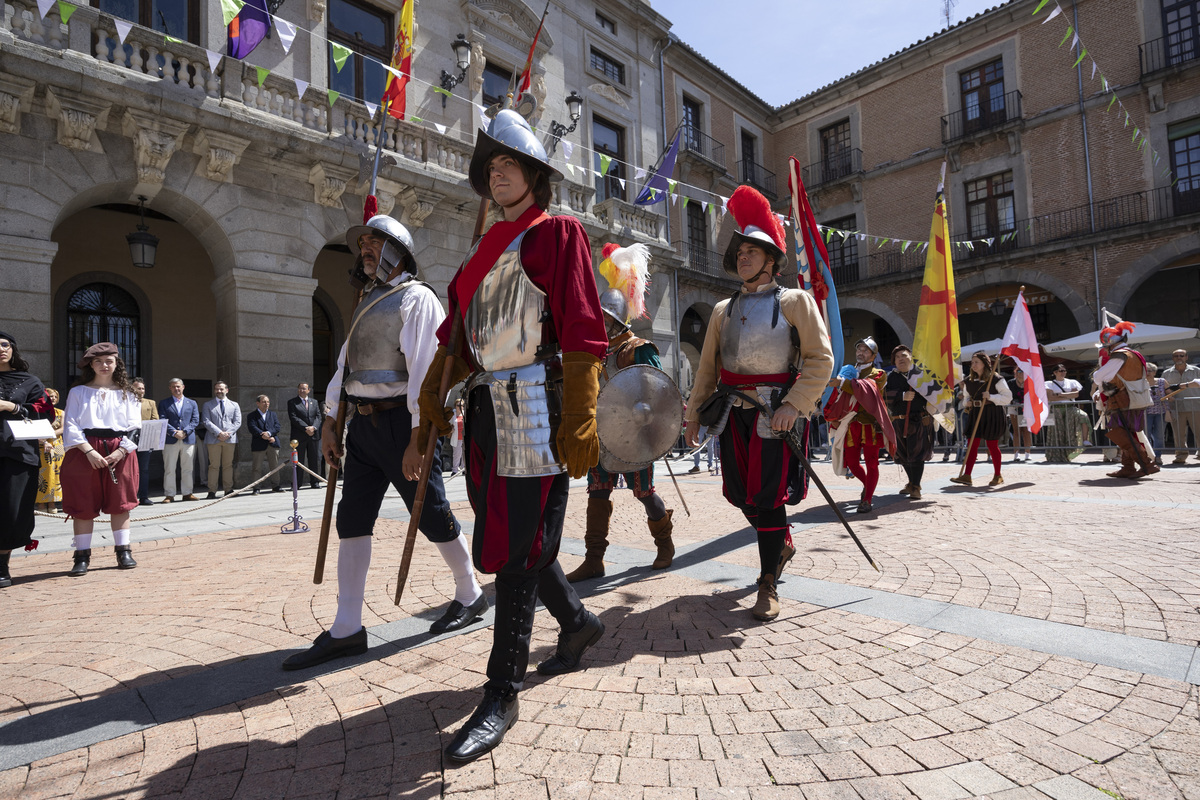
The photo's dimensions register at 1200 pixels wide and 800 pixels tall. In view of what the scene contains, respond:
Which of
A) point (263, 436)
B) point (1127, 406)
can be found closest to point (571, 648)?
point (263, 436)

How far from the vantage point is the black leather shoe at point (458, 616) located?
122 inches

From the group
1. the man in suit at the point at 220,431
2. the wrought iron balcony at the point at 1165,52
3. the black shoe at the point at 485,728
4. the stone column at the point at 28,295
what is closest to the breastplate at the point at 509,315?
the black shoe at the point at 485,728

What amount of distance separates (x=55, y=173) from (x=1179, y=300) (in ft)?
92.8

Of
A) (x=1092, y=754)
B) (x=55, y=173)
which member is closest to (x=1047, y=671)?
(x=1092, y=754)

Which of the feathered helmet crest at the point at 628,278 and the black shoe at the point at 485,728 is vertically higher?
the feathered helmet crest at the point at 628,278

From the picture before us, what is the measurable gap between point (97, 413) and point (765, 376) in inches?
204

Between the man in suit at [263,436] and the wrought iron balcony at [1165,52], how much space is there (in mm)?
24816

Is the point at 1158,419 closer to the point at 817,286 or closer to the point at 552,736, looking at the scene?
the point at 817,286

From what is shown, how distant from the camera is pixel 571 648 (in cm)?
256

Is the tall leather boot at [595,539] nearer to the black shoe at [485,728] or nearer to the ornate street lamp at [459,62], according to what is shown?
the black shoe at [485,728]

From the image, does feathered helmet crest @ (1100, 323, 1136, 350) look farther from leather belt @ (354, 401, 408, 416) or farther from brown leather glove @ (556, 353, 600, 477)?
leather belt @ (354, 401, 408, 416)

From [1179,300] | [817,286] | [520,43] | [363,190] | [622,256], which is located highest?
[520,43]

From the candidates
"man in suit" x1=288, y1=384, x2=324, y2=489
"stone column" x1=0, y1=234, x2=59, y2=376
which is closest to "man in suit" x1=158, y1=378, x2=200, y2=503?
"man in suit" x1=288, y1=384, x2=324, y2=489

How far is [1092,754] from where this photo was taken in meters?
1.84
